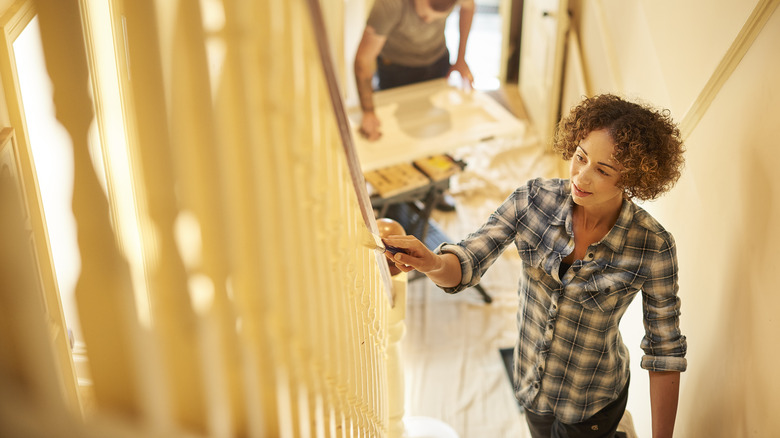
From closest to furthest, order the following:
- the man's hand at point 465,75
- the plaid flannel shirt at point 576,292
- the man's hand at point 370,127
Answer: the plaid flannel shirt at point 576,292 < the man's hand at point 370,127 < the man's hand at point 465,75

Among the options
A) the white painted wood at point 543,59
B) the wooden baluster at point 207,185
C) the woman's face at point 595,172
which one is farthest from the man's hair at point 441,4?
the wooden baluster at point 207,185

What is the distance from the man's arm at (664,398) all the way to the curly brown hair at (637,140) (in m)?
0.49

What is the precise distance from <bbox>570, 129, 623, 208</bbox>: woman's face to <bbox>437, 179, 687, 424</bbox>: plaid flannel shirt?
0.09 meters

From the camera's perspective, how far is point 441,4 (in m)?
4.40

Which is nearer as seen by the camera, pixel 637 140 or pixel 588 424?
pixel 637 140

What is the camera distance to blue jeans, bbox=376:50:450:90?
4.73 metres

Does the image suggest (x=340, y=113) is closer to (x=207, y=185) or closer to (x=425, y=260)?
(x=207, y=185)

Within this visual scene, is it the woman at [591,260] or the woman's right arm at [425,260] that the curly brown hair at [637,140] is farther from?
the woman's right arm at [425,260]

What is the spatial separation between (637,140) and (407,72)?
10.8 ft

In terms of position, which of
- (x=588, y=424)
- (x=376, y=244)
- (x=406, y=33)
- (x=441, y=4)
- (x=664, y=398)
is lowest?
(x=588, y=424)

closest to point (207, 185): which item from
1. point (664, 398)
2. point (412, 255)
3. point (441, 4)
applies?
point (412, 255)

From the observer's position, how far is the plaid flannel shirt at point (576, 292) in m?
1.69

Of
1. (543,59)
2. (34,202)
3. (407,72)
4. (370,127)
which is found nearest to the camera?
(34,202)

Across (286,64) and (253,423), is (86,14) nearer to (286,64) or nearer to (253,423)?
(286,64)
